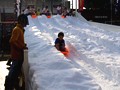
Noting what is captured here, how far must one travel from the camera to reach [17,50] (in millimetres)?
5883

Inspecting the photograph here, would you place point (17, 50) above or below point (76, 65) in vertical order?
above

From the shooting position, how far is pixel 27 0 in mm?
28297

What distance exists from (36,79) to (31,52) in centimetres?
204

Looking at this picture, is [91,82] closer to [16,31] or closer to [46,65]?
[46,65]

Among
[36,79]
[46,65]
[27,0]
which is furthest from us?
[27,0]

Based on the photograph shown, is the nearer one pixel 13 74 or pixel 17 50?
pixel 13 74

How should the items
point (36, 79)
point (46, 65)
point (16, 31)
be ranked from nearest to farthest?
point (36, 79) < point (46, 65) < point (16, 31)

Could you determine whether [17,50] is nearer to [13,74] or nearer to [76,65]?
[13,74]

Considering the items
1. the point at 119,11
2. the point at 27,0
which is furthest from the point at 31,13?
the point at 27,0

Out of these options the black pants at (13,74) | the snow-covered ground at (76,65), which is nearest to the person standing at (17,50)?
the black pants at (13,74)

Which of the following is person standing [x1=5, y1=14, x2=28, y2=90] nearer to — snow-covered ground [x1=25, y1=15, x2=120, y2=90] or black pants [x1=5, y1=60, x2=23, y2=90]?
black pants [x1=5, y1=60, x2=23, y2=90]

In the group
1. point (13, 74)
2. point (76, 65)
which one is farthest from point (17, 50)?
point (76, 65)

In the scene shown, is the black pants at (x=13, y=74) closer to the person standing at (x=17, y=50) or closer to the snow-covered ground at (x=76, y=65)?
the person standing at (x=17, y=50)

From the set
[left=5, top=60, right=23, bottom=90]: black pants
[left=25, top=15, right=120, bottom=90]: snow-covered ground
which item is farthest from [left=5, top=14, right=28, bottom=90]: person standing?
[left=25, top=15, right=120, bottom=90]: snow-covered ground
